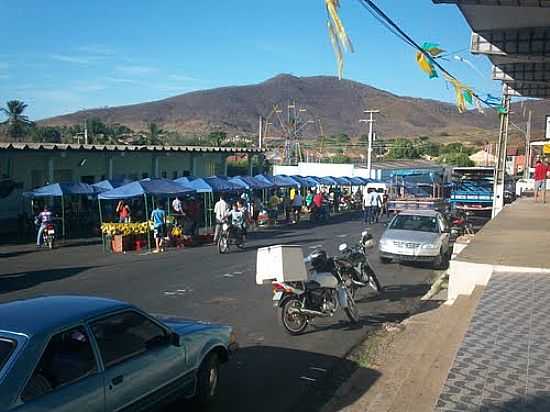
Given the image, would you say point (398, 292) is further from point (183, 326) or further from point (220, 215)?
point (220, 215)

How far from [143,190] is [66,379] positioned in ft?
56.6

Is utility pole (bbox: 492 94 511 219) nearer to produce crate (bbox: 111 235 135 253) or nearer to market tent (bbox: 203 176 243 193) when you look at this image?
market tent (bbox: 203 176 243 193)

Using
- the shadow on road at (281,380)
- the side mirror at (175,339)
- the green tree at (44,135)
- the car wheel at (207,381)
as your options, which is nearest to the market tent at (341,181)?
the shadow on road at (281,380)

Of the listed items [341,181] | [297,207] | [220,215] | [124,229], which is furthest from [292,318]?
[341,181]

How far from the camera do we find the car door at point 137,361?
16.8 ft

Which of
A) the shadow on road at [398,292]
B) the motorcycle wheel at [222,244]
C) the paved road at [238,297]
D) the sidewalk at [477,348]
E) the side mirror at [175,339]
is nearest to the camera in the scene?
the sidewalk at [477,348]

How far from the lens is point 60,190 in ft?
75.1

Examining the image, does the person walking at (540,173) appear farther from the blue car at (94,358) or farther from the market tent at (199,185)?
the blue car at (94,358)

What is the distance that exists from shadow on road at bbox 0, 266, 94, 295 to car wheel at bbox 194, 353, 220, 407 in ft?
25.1

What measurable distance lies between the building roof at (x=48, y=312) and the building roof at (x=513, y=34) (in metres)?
6.69

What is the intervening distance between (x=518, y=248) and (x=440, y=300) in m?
1.79

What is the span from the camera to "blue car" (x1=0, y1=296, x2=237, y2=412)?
4457mm


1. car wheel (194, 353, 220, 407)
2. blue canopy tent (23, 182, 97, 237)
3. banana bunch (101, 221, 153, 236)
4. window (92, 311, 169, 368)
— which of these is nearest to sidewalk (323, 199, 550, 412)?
car wheel (194, 353, 220, 407)

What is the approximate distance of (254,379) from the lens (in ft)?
24.1
